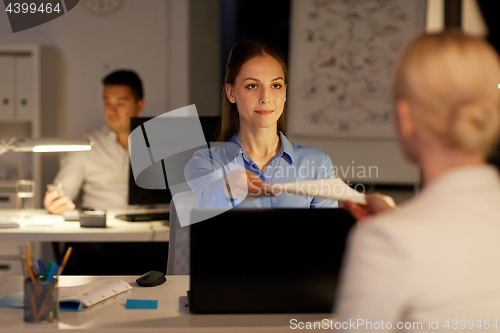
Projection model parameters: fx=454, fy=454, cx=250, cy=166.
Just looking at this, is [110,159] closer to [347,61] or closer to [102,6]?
[102,6]

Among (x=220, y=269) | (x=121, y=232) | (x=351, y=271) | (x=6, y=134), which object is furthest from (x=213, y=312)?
(x=6, y=134)

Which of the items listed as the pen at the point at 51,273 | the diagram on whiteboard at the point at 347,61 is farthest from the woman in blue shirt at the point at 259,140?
the diagram on whiteboard at the point at 347,61

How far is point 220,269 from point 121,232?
139cm

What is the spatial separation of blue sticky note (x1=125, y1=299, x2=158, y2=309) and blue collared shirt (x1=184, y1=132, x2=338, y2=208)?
19.0 inches

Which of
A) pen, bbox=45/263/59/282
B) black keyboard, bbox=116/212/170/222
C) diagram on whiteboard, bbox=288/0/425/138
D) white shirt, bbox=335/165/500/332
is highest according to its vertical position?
diagram on whiteboard, bbox=288/0/425/138

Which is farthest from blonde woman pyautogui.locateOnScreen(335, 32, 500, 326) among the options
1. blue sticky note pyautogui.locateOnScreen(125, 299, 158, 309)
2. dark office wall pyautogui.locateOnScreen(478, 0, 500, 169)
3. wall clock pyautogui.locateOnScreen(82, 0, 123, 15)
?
wall clock pyautogui.locateOnScreen(82, 0, 123, 15)

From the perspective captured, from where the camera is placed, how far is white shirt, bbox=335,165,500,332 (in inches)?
23.8

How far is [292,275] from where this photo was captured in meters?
1.12

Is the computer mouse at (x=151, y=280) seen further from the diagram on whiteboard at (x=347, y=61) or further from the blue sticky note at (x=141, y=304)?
the diagram on whiteboard at (x=347, y=61)

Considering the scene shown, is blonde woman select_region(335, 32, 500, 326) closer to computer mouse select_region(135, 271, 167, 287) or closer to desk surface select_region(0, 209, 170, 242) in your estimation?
computer mouse select_region(135, 271, 167, 287)

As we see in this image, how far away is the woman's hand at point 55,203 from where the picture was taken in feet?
8.92

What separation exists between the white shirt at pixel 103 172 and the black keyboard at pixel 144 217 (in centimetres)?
50

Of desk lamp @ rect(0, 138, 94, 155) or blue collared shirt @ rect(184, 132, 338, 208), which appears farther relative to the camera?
desk lamp @ rect(0, 138, 94, 155)

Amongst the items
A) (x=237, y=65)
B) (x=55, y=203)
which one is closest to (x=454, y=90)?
(x=237, y=65)
